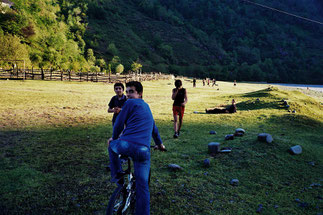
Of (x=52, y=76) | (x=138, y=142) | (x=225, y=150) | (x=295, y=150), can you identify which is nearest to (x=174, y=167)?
(x=225, y=150)

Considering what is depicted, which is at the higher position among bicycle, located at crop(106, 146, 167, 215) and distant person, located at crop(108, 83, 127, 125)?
distant person, located at crop(108, 83, 127, 125)

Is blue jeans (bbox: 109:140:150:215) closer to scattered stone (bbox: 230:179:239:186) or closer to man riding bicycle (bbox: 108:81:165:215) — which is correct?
man riding bicycle (bbox: 108:81:165:215)

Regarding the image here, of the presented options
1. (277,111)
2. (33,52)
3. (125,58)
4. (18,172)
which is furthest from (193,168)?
(125,58)

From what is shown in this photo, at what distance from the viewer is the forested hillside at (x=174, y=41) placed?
298ft

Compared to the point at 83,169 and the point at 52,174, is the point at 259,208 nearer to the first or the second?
the point at 83,169

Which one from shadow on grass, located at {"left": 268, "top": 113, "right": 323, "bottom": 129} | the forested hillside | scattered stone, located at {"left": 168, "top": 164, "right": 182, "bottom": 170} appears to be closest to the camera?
scattered stone, located at {"left": 168, "top": 164, "right": 182, "bottom": 170}

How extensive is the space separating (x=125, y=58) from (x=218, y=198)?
12321cm

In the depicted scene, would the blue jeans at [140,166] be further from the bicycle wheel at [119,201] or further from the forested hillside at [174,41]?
the forested hillside at [174,41]

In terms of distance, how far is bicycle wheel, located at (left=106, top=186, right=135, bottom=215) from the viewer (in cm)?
279

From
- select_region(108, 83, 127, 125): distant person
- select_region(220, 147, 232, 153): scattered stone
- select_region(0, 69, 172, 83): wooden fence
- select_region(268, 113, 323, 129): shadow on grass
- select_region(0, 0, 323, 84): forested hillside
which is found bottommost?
select_region(220, 147, 232, 153): scattered stone

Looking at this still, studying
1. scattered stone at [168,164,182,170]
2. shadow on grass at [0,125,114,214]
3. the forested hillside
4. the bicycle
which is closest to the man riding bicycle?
the bicycle

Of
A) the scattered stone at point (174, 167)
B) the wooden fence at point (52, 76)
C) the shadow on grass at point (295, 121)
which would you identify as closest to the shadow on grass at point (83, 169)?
the scattered stone at point (174, 167)

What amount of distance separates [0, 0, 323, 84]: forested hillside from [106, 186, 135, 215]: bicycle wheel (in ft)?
238

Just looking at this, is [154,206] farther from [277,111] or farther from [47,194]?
[277,111]
